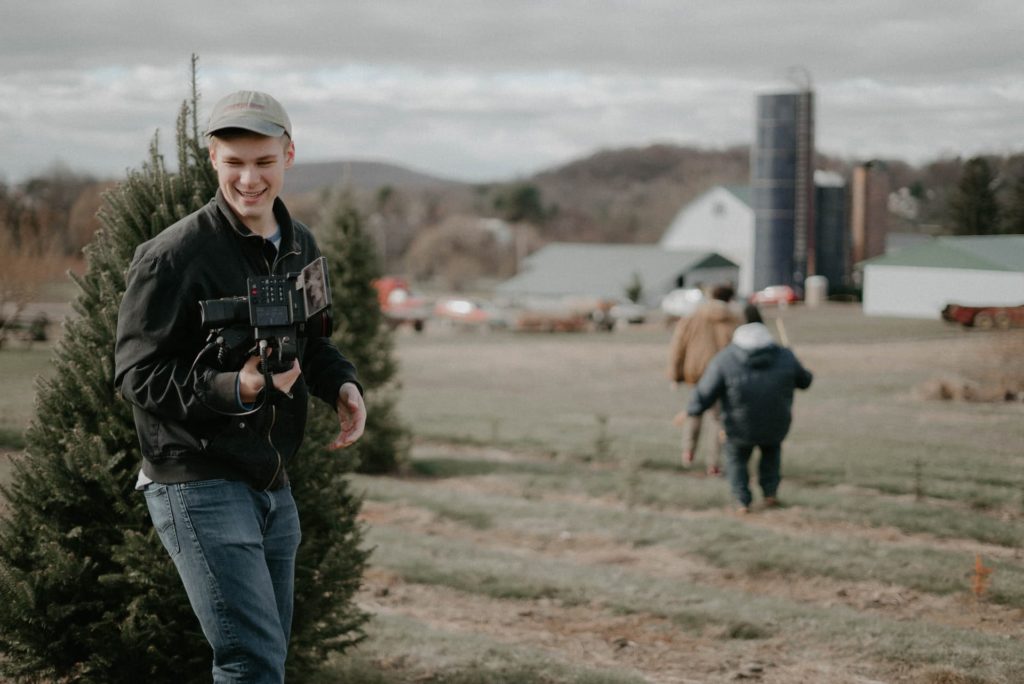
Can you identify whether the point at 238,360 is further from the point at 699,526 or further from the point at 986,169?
the point at 986,169

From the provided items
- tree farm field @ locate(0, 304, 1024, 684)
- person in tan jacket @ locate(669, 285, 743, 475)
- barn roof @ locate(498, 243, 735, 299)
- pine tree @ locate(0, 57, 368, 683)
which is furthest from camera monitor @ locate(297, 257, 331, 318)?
barn roof @ locate(498, 243, 735, 299)

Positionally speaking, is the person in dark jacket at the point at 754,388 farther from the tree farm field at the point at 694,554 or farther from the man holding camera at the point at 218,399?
the man holding camera at the point at 218,399

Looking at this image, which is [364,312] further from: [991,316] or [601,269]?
[601,269]

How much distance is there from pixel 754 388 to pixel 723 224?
73.4 m

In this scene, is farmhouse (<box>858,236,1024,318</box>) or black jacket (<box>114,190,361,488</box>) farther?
farmhouse (<box>858,236,1024,318</box>)

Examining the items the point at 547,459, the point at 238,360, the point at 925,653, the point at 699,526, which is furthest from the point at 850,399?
the point at 238,360

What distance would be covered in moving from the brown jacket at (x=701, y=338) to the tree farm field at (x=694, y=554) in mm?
1170

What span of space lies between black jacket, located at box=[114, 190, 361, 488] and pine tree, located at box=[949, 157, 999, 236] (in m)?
9.70

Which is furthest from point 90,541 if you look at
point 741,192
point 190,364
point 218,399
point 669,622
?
point 741,192

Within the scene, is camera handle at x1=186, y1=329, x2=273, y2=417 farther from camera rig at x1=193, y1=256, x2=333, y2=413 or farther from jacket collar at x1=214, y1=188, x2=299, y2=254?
jacket collar at x1=214, y1=188, x2=299, y2=254

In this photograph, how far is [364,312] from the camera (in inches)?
521

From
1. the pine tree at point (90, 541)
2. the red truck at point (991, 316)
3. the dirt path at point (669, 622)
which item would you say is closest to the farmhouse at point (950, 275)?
the red truck at point (991, 316)

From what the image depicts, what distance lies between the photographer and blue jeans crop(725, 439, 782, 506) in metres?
10.0

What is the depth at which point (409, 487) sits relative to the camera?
12016 mm
